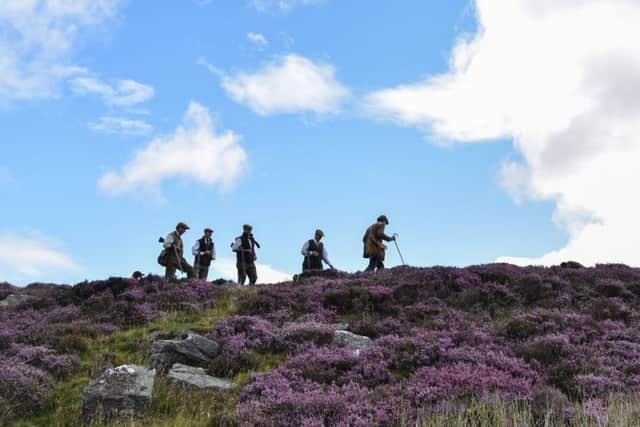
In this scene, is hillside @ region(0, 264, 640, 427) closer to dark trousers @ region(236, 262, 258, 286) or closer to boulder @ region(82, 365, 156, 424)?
boulder @ region(82, 365, 156, 424)

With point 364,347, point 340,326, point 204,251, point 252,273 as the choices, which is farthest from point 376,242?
point 364,347

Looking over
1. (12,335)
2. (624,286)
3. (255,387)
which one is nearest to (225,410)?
(255,387)

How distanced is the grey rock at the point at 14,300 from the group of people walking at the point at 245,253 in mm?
5079

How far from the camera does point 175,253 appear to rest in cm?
2053

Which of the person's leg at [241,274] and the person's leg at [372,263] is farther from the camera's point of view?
the person's leg at [241,274]

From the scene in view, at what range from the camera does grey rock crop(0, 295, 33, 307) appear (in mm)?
20759

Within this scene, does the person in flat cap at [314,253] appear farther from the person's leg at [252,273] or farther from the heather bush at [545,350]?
the heather bush at [545,350]

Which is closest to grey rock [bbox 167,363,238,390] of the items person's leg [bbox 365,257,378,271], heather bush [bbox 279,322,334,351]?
heather bush [bbox 279,322,334,351]

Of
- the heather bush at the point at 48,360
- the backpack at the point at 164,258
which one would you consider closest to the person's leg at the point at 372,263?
the backpack at the point at 164,258

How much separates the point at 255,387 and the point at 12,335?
7549 mm

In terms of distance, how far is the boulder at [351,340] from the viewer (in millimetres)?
12883

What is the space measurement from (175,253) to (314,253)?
200 inches

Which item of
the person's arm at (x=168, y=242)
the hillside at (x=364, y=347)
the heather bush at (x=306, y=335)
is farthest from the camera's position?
the person's arm at (x=168, y=242)

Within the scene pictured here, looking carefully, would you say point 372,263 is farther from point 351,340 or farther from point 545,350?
point 545,350
